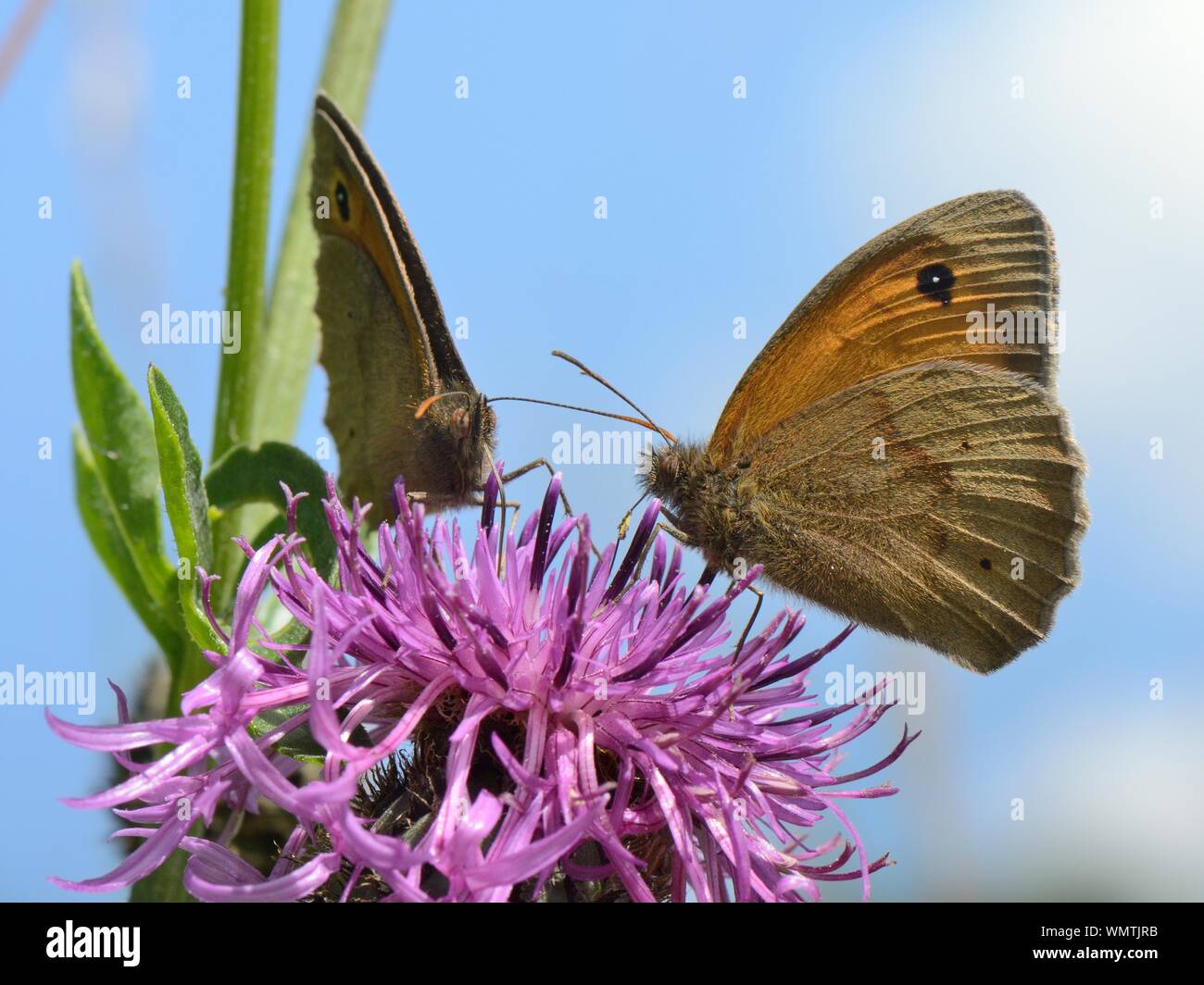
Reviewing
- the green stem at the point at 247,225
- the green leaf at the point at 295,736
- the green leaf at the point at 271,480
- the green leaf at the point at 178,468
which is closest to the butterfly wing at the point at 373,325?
the green stem at the point at 247,225

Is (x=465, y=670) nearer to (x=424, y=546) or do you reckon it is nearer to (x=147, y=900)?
(x=424, y=546)

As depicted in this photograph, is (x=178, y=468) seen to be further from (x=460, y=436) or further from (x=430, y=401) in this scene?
(x=460, y=436)

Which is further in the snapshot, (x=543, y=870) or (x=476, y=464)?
(x=476, y=464)

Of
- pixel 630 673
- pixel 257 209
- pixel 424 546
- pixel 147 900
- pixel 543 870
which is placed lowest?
pixel 147 900
